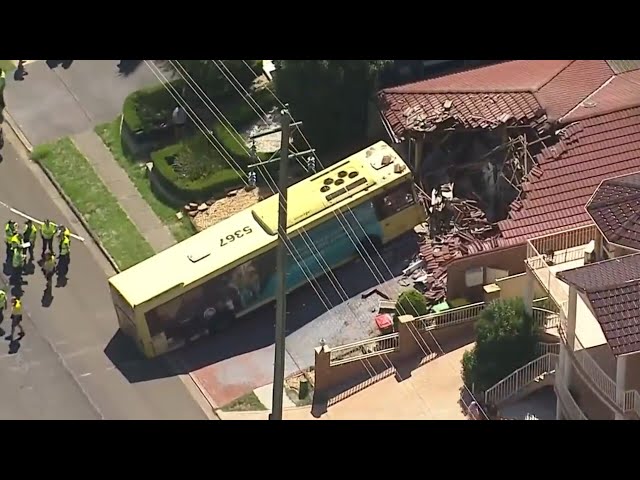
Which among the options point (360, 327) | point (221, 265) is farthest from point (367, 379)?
point (221, 265)

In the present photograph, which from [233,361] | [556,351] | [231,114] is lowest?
[556,351]

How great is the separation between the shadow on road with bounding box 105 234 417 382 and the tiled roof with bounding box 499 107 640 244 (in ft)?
11.0

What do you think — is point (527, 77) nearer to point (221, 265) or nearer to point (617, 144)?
point (617, 144)

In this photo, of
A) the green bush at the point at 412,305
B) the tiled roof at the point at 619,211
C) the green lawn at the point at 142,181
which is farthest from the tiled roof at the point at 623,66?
the green lawn at the point at 142,181

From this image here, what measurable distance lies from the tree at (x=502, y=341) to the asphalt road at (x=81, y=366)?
253 inches

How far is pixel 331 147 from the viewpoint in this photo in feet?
134

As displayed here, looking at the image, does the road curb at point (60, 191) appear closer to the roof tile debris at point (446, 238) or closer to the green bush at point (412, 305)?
the green bush at point (412, 305)

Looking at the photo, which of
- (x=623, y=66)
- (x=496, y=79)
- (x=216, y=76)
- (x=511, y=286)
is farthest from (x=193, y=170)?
(x=623, y=66)

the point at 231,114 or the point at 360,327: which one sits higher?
the point at 231,114

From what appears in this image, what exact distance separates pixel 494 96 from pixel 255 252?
8.03 m

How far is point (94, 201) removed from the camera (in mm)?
40469

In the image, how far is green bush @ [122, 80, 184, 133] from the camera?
42594 millimetres

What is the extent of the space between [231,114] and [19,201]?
644cm

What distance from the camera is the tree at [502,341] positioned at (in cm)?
3198
